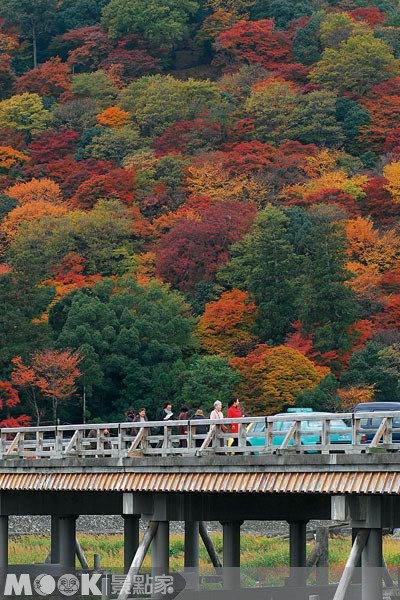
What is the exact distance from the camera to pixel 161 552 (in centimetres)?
3669

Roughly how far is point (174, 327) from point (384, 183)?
32.6m

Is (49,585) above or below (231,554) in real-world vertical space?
below

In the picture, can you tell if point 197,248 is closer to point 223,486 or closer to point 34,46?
point 223,486

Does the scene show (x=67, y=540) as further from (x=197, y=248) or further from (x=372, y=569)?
(x=197, y=248)

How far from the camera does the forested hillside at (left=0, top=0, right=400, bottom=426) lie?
90875 millimetres

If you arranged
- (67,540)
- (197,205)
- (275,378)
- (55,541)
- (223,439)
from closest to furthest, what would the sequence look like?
(223,439)
(67,540)
(55,541)
(275,378)
(197,205)

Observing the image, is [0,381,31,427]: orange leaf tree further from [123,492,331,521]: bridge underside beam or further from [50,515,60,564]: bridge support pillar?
[123,492,331,521]: bridge underside beam

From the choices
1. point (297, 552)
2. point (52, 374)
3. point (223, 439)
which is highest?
point (223, 439)

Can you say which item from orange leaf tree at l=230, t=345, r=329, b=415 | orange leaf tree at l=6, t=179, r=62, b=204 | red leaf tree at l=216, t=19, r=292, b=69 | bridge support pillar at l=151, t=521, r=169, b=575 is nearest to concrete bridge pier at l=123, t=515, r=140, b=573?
bridge support pillar at l=151, t=521, r=169, b=575

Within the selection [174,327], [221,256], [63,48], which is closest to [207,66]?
[63,48]

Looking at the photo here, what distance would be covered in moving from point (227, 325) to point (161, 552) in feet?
203

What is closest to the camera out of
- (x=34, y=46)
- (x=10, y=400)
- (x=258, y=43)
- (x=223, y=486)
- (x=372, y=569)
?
(x=372, y=569)

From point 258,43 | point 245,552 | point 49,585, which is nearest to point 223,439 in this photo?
point 49,585

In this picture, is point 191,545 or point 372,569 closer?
point 372,569
